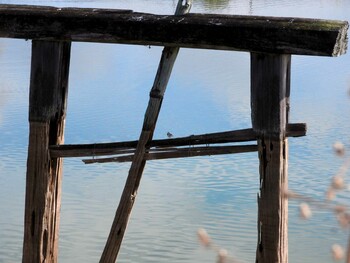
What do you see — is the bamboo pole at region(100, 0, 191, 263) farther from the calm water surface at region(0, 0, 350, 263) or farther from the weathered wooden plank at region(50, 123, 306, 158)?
the calm water surface at region(0, 0, 350, 263)

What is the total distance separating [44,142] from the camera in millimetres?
4211

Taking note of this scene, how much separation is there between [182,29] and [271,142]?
561 millimetres

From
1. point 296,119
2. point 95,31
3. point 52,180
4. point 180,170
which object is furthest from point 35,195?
point 296,119

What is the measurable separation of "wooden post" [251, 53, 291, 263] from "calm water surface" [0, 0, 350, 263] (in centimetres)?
142

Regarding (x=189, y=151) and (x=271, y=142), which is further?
(x=189, y=151)

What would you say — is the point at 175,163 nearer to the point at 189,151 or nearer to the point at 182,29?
the point at 189,151

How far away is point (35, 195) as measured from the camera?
423cm

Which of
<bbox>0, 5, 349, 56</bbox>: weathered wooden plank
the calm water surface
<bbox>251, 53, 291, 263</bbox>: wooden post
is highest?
the calm water surface

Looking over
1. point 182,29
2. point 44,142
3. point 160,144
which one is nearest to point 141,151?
point 160,144

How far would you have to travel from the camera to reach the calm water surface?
7.01m

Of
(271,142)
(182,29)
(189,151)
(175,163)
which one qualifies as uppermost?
(175,163)

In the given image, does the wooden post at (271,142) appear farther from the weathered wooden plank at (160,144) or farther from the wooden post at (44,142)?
the wooden post at (44,142)

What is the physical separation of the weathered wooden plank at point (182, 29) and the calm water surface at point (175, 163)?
5.87ft

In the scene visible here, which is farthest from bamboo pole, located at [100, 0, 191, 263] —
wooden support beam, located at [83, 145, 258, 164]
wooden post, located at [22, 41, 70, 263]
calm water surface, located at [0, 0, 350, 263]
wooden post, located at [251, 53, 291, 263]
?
calm water surface, located at [0, 0, 350, 263]
